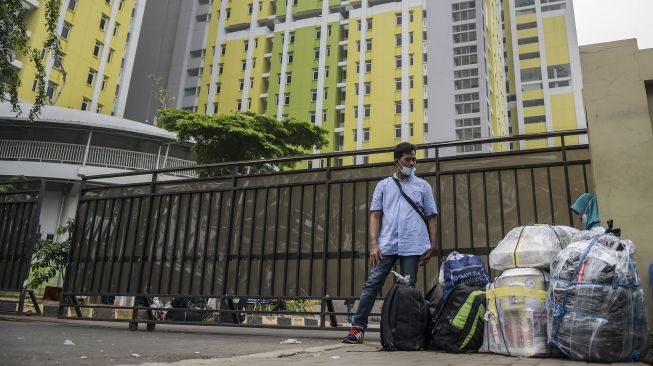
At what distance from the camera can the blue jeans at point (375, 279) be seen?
450cm

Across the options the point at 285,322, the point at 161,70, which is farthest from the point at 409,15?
the point at 285,322

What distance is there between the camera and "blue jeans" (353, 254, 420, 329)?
4504 mm

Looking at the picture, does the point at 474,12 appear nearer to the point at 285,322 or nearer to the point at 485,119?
the point at 485,119

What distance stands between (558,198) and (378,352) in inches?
99.0

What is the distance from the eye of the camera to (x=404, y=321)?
4.00 m

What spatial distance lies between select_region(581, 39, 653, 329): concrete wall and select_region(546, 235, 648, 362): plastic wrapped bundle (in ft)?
2.53

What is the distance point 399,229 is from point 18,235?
6874 mm

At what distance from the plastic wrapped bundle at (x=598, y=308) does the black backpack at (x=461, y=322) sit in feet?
1.96

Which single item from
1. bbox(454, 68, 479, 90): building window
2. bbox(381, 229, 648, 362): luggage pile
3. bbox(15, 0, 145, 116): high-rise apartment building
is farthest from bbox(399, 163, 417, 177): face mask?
bbox(454, 68, 479, 90): building window

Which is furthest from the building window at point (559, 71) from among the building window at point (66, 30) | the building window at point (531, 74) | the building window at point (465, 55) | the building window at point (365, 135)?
the building window at point (66, 30)

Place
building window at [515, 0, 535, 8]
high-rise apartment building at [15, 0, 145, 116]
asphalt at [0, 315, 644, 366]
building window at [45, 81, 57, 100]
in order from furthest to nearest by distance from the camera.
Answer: building window at [515, 0, 535, 8], building window at [45, 81, 57, 100], high-rise apartment building at [15, 0, 145, 116], asphalt at [0, 315, 644, 366]

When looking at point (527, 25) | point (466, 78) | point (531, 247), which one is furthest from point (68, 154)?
point (527, 25)

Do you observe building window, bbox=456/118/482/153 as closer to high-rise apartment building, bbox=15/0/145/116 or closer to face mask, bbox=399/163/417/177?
high-rise apartment building, bbox=15/0/145/116

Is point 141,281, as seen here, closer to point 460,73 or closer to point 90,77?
point 90,77
